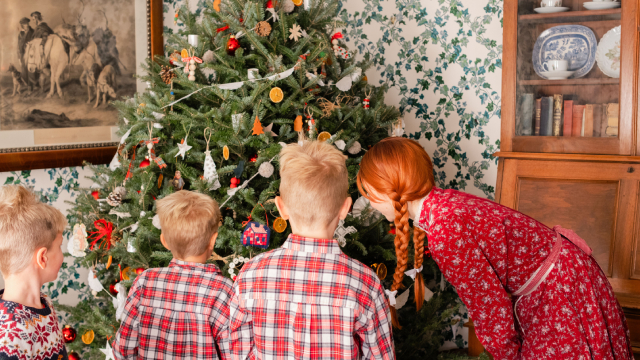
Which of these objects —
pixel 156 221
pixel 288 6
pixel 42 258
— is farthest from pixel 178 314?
pixel 288 6

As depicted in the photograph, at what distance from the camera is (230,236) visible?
5.74 feet

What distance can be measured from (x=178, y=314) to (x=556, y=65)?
1.90 m

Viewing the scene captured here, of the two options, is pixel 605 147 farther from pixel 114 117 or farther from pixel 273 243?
pixel 114 117

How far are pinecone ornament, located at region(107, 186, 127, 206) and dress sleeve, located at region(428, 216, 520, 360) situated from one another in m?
1.24

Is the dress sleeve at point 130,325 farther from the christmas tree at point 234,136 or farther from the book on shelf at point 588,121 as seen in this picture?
the book on shelf at point 588,121

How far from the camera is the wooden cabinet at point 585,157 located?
1977 mm

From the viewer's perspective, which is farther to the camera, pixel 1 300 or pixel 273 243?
pixel 273 243

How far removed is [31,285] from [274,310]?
0.59 m

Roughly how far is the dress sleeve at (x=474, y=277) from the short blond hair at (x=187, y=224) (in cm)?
66

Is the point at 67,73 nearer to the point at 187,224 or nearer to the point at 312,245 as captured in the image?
the point at 187,224

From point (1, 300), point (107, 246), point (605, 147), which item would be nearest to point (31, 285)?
point (1, 300)

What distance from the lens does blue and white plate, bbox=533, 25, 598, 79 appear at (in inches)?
82.9

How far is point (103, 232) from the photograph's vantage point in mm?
1921

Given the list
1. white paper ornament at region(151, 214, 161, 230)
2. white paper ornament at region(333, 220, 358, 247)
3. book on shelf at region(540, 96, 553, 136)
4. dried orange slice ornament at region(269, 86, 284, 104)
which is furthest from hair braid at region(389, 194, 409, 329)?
book on shelf at region(540, 96, 553, 136)
